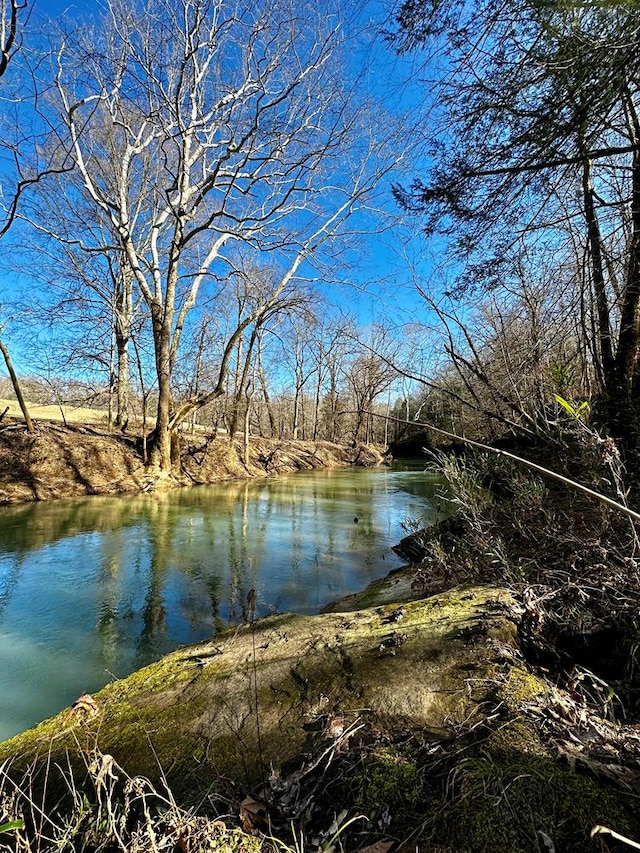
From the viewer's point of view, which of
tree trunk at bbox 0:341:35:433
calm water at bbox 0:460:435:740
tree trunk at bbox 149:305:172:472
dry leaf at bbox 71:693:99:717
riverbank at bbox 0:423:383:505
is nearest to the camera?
dry leaf at bbox 71:693:99:717

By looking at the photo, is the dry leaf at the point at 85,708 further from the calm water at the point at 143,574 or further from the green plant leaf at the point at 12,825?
the green plant leaf at the point at 12,825

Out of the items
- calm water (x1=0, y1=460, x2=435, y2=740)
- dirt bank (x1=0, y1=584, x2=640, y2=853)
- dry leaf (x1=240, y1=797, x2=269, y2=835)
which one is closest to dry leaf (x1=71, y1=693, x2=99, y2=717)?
dirt bank (x1=0, y1=584, x2=640, y2=853)

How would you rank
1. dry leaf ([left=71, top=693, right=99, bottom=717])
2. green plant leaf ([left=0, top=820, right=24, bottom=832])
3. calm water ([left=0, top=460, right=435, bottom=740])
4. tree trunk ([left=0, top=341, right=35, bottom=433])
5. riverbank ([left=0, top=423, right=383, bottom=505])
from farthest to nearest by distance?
tree trunk ([left=0, top=341, right=35, bottom=433]) → riverbank ([left=0, top=423, right=383, bottom=505]) → calm water ([left=0, top=460, right=435, bottom=740]) → dry leaf ([left=71, top=693, right=99, bottom=717]) → green plant leaf ([left=0, top=820, right=24, bottom=832])

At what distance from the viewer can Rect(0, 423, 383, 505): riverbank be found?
1030cm

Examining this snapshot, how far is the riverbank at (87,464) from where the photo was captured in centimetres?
1030

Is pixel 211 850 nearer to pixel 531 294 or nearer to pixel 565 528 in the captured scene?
pixel 565 528

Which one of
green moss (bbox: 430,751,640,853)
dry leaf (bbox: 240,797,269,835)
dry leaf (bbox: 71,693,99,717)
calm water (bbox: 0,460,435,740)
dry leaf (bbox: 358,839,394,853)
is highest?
green moss (bbox: 430,751,640,853)

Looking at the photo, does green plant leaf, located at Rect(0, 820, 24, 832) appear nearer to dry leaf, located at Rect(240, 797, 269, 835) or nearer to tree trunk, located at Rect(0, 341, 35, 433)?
dry leaf, located at Rect(240, 797, 269, 835)

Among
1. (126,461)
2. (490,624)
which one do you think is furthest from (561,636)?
(126,461)

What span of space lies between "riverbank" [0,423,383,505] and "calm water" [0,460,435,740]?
135 cm

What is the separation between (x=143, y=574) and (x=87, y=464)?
8.21 metres

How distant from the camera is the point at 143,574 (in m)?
4.99

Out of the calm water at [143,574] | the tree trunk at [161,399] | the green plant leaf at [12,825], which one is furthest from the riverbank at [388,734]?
the tree trunk at [161,399]

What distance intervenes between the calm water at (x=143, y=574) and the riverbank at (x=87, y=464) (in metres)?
1.35
